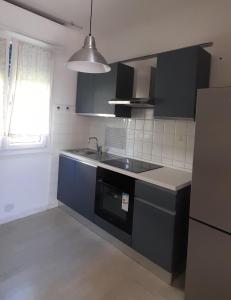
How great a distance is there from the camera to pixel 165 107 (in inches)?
87.7

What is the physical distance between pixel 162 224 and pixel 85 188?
45.9 inches

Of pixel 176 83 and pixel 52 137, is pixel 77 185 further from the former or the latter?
pixel 176 83

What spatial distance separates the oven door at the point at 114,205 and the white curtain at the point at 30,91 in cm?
115

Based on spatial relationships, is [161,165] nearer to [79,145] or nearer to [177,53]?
[177,53]

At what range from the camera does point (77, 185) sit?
2889mm

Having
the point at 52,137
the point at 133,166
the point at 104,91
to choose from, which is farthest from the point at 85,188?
the point at 104,91

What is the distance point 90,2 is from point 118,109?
1.17 m

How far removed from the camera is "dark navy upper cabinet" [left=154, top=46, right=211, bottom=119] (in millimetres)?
2021

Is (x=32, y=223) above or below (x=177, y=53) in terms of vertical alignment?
below

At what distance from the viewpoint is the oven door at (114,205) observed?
2.24 meters

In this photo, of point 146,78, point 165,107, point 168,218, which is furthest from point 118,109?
point 168,218

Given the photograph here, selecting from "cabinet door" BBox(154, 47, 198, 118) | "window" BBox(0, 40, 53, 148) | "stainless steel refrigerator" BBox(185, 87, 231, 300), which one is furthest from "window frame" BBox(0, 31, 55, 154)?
"stainless steel refrigerator" BBox(185, 87, 231, 300)

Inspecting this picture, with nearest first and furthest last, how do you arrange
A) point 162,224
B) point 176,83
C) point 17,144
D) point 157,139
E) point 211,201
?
point 211,201
point 162,224
point 176,83
point 157,139
point 17,144

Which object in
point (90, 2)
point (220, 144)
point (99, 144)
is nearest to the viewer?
point (220, 144)
